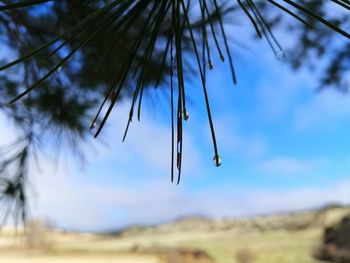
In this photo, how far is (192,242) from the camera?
2.80m

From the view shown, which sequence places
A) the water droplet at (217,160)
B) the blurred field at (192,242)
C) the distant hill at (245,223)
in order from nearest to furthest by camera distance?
the water droplet at (217,160), the blurred field at (192,242), the distant hill at (245,223)

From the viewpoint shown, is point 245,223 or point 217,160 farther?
point 245,223

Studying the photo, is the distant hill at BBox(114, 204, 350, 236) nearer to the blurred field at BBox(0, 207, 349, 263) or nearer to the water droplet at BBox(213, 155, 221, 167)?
the blurred field at BBox(0, 207, 349, 263)

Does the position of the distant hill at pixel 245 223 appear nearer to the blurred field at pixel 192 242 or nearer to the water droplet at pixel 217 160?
the blurred field at pixel 192 242

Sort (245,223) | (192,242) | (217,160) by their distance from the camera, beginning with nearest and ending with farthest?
(217,160) < (192,242) < (245,223)

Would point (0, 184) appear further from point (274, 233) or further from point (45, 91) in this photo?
point (274, 233)

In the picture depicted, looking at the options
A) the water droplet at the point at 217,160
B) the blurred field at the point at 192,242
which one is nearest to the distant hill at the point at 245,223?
the blurred field at the point at 192,242

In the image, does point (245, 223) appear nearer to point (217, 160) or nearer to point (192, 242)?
point (192, 242)

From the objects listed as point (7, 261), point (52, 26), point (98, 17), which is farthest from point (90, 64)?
point (7, 261)

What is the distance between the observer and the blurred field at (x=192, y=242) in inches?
101

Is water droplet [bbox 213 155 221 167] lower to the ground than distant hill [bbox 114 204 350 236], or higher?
lower

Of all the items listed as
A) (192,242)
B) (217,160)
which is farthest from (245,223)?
(217,160)

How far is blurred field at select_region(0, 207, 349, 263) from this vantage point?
101 inches

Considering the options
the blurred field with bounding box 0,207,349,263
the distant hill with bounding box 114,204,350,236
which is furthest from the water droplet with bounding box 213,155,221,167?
the distant hill with bounding box 114,204,350,236
